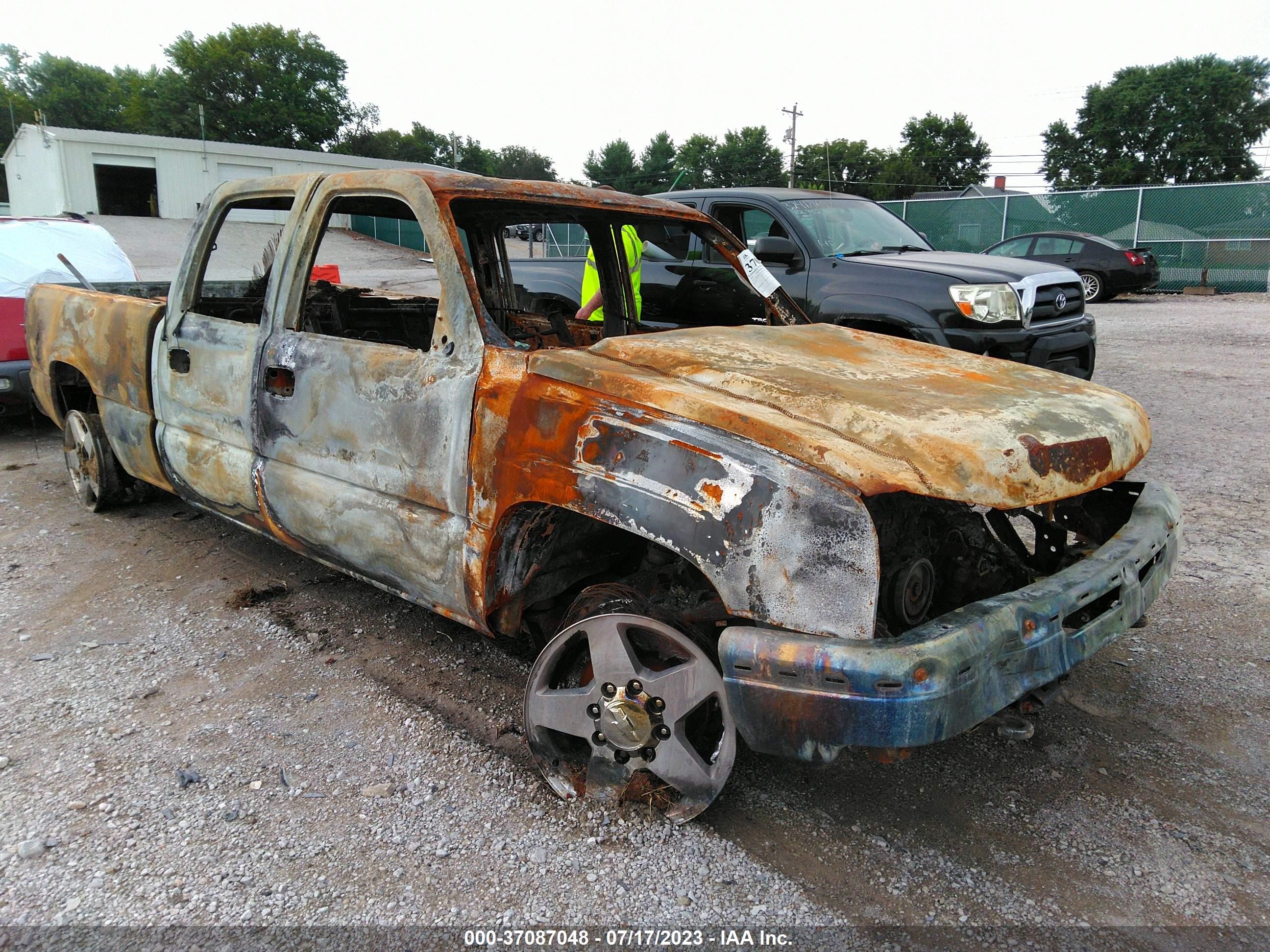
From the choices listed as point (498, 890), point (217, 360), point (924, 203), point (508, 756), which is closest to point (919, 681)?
point (498, 890)

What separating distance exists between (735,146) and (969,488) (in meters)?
78.1

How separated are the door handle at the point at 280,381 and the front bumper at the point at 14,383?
419 cm

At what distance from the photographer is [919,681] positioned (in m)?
1.91

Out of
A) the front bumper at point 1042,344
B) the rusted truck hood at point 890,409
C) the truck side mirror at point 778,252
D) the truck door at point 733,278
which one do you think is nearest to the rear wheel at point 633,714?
the rusted truck hood at point 890,409

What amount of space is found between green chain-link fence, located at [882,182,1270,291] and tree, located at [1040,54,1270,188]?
37.7 metres

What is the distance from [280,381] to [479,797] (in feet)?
5.65

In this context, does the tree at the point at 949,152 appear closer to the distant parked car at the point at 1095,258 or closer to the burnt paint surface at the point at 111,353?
the distant parked car at the point at 1095,258

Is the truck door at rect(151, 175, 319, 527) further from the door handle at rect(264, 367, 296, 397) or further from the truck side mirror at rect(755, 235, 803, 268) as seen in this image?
the truck side mirror at rect(755, 235, 803, 268)

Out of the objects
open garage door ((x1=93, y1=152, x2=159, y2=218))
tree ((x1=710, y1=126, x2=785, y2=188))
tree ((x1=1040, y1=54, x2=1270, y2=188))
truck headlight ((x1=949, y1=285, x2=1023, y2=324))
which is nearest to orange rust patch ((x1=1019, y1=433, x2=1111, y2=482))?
truck headlight ((x1=949, y1=285, x2=1023, y2=324))

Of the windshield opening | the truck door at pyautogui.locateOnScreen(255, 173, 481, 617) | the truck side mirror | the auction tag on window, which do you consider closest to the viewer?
the truck door at pyautogui.locateOnScreen(255, 173, 481, 617)

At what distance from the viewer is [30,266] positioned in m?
6.86

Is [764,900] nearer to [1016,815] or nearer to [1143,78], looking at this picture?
[1016,815]

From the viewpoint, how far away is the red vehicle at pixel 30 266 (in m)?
6.36

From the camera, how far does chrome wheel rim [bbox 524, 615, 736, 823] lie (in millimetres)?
2320
